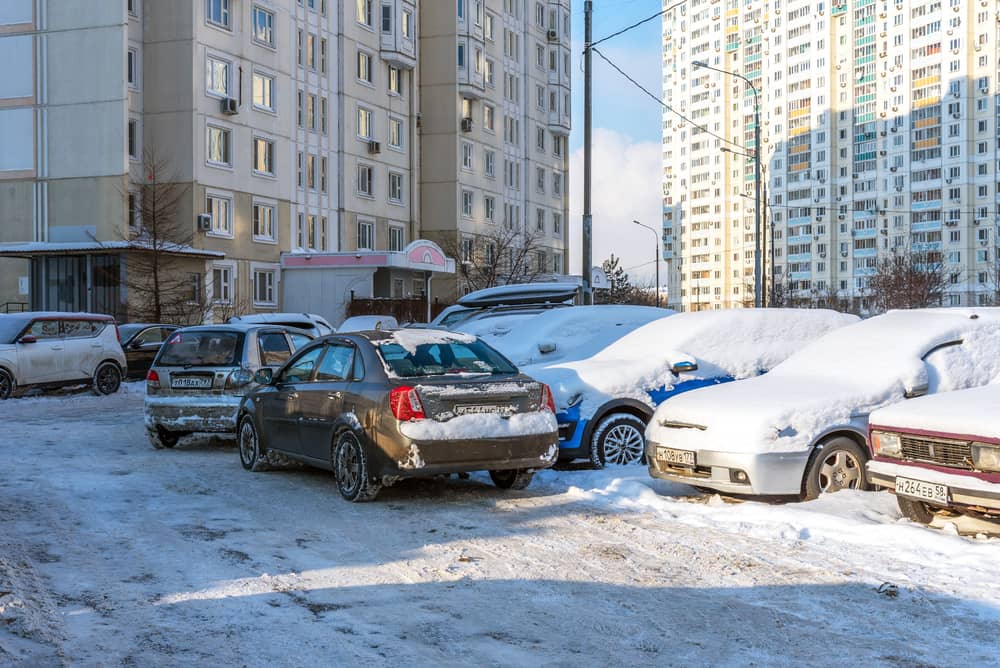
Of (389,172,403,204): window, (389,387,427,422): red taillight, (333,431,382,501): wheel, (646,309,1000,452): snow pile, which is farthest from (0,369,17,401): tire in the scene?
(389,172,403,204): window

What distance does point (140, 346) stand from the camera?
27.8 metres

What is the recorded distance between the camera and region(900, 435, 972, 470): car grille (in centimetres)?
763

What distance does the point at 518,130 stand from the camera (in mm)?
67562

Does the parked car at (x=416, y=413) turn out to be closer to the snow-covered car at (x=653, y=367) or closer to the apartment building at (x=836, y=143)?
the snow-covered car at (x=653, y=367)

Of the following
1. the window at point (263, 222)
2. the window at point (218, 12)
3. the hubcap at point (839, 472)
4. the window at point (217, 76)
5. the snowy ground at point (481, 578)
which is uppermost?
the window at point (218, 12)

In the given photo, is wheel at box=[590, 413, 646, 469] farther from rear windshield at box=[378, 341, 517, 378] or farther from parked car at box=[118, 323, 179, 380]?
parked car at box=[118, 323, 179, 380]

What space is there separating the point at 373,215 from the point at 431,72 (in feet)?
35.2

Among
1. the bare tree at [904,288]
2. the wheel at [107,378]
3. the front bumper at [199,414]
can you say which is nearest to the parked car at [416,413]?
the front bumper at [199,414]

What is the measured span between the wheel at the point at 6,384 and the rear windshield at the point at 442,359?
14666 mm

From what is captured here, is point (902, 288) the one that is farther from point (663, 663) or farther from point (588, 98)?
point (663, 663)

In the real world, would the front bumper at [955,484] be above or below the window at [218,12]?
below

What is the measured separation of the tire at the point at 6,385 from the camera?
21.8 m

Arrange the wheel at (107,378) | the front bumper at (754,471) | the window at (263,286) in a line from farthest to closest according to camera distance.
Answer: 1. the window at (263,286)
2. the wheel at (107,378)
3. the front bumper at (754,471)

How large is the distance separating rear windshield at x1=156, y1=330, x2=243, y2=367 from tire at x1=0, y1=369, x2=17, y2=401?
9.00m
